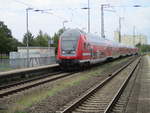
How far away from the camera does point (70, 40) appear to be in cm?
2569

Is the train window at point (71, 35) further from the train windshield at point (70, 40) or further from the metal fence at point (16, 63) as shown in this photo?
the metal fence at point (16, 63)

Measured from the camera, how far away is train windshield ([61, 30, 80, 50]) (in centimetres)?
2542

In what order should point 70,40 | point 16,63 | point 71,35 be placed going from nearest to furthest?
point 70,40
point 71,35
point 16,63

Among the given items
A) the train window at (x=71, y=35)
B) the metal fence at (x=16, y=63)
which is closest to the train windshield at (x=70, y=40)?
the train window at (x=71, y=35)

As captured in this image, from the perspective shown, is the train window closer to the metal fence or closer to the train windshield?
the train windshield

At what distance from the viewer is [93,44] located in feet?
99.2

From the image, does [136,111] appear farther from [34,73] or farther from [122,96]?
[34,73]

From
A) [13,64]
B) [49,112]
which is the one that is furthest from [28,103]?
[13,64]

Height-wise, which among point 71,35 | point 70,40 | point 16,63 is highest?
point 71,35

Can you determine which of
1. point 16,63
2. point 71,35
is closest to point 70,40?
point 71,35

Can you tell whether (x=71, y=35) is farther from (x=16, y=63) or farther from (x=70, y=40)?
(x=16, y=63)

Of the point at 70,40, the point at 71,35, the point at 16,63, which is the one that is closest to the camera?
the point at 70,40

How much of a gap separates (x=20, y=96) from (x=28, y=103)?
1.87 meters

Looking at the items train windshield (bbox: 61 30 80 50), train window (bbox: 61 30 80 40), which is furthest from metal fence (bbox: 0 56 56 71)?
train window (bbox: 61 30 80 40)
